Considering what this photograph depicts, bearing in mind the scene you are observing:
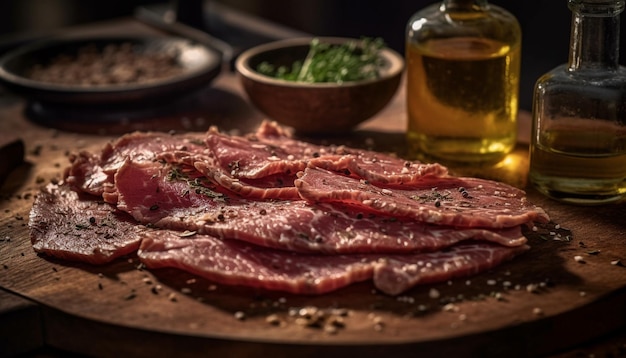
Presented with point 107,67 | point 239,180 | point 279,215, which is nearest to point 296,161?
point 239,180

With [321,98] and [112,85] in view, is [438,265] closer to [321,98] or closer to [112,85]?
[321,98]

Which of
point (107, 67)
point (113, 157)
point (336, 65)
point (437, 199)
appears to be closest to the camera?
point (437, 199)

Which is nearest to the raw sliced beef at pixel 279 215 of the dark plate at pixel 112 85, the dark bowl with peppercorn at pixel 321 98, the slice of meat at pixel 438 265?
the slice of meat at pixel 438 265

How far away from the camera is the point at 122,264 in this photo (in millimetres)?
2123

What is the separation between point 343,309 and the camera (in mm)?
1887

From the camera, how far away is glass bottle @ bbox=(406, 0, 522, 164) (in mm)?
2617

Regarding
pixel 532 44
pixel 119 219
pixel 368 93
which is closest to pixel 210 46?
pixel 368 93

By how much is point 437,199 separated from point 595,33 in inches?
23.0

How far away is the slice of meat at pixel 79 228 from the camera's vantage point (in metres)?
2.13

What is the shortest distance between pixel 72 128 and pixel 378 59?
1071mm

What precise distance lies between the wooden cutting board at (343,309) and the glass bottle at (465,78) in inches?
19.9

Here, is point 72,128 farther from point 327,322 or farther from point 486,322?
point 486,322

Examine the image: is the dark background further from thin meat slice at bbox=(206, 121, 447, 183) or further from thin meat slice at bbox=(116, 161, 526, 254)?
thin meat slice at bbox=(116, 161, 526, 254)

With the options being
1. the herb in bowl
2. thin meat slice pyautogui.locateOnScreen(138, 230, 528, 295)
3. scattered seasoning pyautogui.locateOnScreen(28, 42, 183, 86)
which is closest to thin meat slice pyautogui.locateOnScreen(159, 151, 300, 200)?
thin meat slice pyautogui.locateOnScreen(138, 230, 528, 295)
